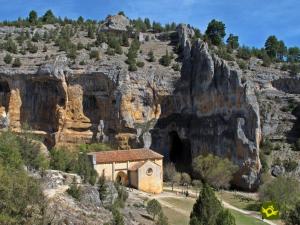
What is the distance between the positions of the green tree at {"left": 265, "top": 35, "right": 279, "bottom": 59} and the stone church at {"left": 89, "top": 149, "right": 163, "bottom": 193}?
4232 cm

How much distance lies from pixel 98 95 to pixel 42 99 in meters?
8.00

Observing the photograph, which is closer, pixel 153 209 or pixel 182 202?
pixel 153 209

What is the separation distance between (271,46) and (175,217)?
5682cm

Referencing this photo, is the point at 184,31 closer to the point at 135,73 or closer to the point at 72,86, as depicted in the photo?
the point at 135,73

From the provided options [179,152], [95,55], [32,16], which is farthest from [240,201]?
[32,16]

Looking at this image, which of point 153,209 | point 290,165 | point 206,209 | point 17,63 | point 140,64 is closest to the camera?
point 206,209

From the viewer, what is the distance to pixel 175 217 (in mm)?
43938

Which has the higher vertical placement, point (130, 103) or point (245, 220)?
point (130, 103)

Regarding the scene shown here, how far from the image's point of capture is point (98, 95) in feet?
233

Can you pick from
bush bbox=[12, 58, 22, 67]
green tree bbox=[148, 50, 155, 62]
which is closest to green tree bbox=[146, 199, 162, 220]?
bush bbox=[12, 58, 22, 67]

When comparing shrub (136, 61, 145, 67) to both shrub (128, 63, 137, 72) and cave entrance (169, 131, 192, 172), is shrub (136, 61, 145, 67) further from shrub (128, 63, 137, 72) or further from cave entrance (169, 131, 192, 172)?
cave entrance (169, 131, 192, 172)

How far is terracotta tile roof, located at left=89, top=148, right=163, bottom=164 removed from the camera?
56625 millimetres

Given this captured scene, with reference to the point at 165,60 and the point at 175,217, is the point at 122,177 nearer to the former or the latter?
the point at 175,217

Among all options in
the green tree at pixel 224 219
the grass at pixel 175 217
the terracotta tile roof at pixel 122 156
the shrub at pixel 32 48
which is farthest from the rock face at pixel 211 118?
the green tree at pixel 224 219
